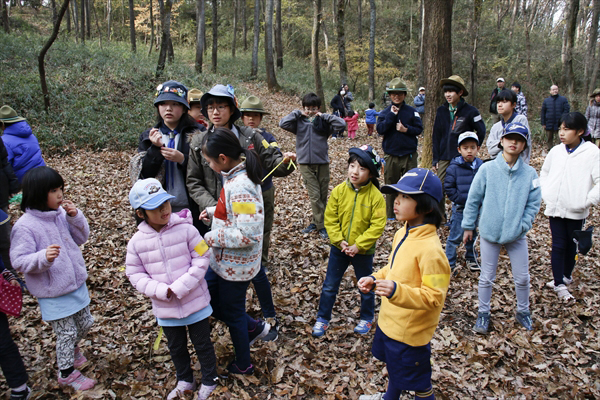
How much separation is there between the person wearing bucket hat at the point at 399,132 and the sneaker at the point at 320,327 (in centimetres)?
319

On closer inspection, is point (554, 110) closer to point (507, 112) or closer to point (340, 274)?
point (507, 112)

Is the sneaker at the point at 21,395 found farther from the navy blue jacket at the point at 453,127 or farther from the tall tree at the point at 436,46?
the tall tree at the point at 436,46

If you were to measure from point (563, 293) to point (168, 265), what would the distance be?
4851mm

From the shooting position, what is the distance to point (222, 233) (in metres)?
3.07

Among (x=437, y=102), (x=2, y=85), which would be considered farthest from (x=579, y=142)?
(x=2, y=85)

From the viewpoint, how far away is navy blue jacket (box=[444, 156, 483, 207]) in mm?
5246

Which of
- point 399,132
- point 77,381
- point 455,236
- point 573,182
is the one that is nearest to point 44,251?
point 77,381

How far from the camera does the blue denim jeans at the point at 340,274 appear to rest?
402 centimetres

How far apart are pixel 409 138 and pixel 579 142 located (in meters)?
2.49

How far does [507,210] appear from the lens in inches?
157

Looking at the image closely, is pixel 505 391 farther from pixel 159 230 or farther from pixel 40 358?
pixel 40 358

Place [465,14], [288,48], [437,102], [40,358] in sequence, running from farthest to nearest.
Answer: [288,48] → [465,14] → [437,102] → [40,358]

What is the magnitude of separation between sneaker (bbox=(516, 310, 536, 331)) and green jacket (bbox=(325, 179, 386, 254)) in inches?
77.3

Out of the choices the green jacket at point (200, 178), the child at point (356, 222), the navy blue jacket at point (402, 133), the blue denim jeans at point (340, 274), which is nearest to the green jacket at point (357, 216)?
the child at point (356, 222)
